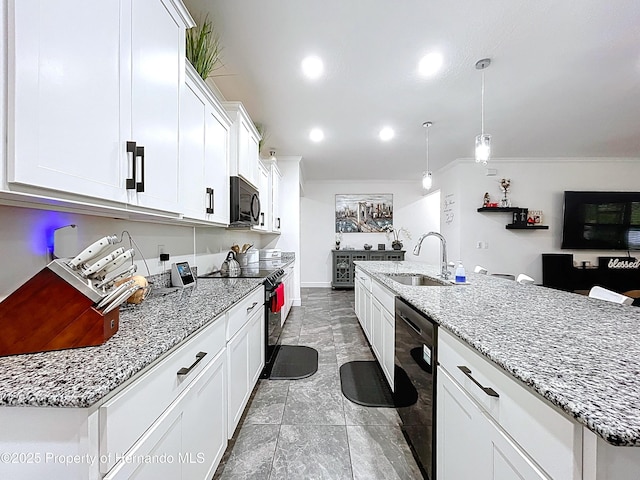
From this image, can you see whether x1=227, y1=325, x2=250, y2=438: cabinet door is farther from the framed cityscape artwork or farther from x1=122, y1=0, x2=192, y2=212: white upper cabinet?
the framed cityscape artwork

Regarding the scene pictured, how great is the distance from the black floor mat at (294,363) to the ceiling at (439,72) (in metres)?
2.63

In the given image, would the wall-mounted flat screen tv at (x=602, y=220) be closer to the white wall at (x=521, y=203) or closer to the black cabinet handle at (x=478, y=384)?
the white wall at (x=521, y=203)

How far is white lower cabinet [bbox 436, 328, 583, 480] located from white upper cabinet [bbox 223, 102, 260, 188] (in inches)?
77.7

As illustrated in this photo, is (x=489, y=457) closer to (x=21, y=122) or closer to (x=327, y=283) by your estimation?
(x=21, y=122)

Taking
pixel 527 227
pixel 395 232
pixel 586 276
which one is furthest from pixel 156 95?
pixel 586 276

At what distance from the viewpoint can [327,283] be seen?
6.66 meters

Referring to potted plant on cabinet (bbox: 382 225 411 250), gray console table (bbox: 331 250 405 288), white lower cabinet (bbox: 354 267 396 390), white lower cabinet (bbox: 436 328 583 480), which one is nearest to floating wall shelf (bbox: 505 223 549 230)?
gray console table (bbox: 331 250 405 288)

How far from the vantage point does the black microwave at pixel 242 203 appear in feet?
7.33

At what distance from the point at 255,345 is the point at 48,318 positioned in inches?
52.5

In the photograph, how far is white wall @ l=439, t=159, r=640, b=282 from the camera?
4797 millimetres

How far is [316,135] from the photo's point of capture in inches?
148

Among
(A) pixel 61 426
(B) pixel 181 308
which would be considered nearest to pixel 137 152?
(B) pixel 181 308

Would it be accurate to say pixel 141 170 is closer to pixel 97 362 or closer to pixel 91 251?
pixel 91 251

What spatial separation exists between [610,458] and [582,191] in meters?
6.02
